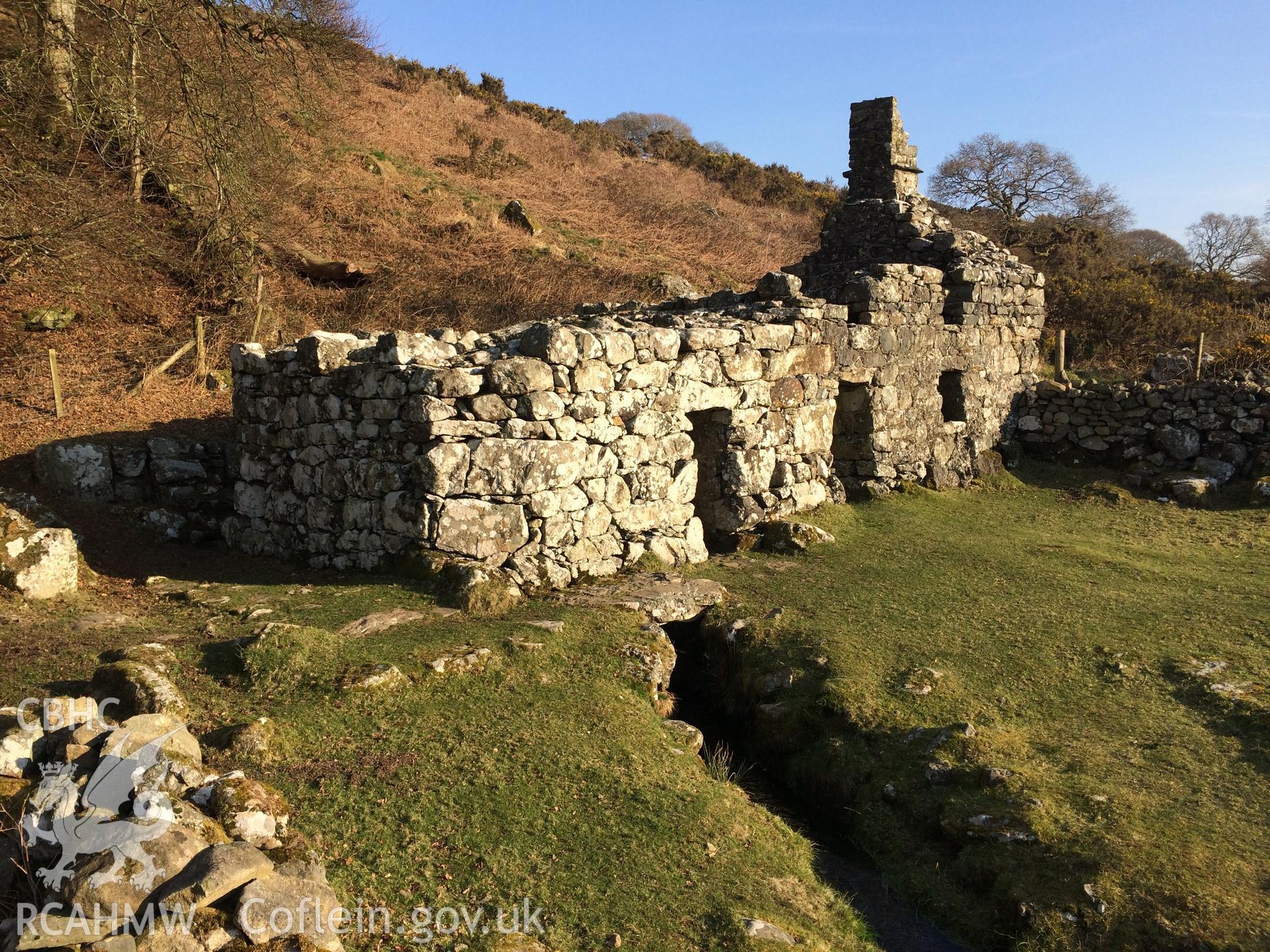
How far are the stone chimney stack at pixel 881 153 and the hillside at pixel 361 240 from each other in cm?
839

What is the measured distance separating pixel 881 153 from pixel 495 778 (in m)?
13.2

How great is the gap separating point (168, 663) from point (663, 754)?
3.45m

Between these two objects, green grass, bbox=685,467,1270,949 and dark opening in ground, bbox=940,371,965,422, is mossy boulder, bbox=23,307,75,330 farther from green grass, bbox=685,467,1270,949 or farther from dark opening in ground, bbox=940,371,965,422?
dark opening in ground, bbox=940,371,965,422

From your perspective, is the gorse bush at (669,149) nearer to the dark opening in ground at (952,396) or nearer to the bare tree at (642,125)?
the bare tree at (642,125)

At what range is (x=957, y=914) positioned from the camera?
16.4ft

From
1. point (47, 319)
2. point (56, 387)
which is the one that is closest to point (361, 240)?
point (47, 319)

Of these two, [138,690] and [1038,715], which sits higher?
[138,690]

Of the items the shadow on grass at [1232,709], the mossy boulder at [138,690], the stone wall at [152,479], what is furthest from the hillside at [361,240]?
the shadow on grass at [1232,709]

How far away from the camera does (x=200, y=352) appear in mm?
13758

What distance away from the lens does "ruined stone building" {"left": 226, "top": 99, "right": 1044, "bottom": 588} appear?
8227 millimetres

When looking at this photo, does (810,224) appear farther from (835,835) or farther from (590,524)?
(835,835)

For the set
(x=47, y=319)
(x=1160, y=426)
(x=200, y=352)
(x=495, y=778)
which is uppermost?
(x=47, y=319)

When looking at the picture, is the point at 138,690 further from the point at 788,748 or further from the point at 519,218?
the point at 519,218

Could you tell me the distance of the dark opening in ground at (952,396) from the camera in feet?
44.6
